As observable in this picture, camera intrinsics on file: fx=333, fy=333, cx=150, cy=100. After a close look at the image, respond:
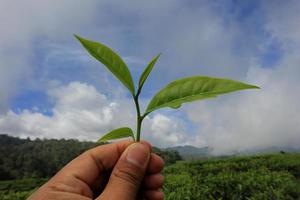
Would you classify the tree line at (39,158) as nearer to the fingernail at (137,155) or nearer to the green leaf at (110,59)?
the fingernail at (137,155)

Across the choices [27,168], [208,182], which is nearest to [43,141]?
[27,168]

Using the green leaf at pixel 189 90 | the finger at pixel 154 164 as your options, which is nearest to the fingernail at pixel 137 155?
the finger at pixel 154 164

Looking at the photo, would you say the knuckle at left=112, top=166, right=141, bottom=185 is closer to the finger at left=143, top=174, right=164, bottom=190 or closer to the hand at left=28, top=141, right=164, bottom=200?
the hand at left=28, top=141, right=164, bottom=200

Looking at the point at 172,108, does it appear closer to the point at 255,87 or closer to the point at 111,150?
the point at 255,87

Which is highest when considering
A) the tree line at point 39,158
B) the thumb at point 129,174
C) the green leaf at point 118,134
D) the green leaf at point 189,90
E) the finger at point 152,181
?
the green leaf at point 189,90

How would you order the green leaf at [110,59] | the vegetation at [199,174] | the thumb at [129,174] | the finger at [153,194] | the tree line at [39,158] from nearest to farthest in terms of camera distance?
the green leaf at [110,59] < the thumb at [129,174] < the finger at [153,194] < the vegetation at [199,174] < the tree line at [39,158]

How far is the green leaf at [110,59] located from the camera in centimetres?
147

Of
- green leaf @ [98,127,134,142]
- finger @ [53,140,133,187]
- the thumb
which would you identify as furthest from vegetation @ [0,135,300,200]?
green leaf @ [98,127,134,142]

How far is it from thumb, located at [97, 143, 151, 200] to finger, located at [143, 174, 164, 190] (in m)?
0.14

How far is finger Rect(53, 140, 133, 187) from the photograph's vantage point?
2.02 m

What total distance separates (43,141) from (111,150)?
78.7 m

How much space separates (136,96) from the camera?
149 cm

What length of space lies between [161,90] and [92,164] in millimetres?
870

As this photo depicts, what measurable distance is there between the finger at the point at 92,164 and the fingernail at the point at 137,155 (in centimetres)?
39
